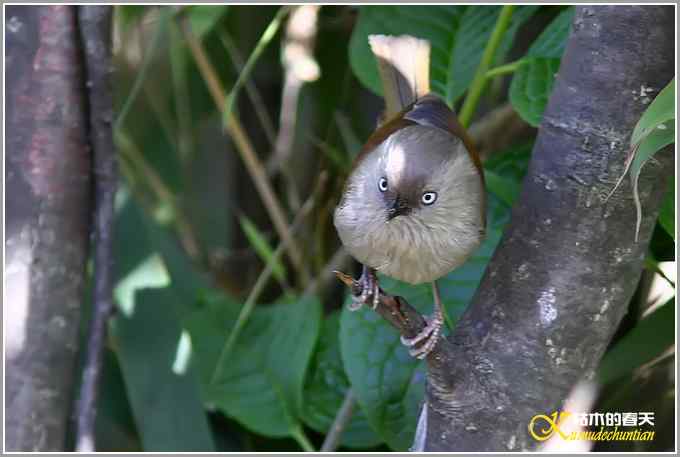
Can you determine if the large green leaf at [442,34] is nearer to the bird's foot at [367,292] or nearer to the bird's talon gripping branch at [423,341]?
the bird's foot at [367,292]

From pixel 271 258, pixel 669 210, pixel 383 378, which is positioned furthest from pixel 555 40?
pixel 271 258

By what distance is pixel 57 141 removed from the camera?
6.14 feet

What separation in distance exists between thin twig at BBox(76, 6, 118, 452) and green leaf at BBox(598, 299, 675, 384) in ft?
3.43

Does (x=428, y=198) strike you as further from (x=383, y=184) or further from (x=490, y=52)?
(x=490, y=52)

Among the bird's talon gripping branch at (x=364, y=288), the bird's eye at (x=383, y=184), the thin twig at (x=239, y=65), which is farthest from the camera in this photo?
the thin twig at (x=239, y=65)

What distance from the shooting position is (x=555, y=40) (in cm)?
174

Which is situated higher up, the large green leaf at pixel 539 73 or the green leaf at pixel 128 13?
the green leaf at pixel 128 13

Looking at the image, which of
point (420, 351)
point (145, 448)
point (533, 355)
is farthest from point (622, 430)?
point (145, 448)

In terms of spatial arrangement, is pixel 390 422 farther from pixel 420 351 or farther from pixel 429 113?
pixel 429 113

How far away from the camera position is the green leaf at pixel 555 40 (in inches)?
67.7

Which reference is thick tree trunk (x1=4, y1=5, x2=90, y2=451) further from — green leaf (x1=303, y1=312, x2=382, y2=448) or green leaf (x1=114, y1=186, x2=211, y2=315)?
green leaf (x1=303, y1=312, x2=382, y2=448)

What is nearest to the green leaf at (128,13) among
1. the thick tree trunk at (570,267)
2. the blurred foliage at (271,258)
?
the blurred foliage at (271,258)

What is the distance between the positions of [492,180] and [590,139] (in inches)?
14.2

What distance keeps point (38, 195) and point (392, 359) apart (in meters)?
0.80
